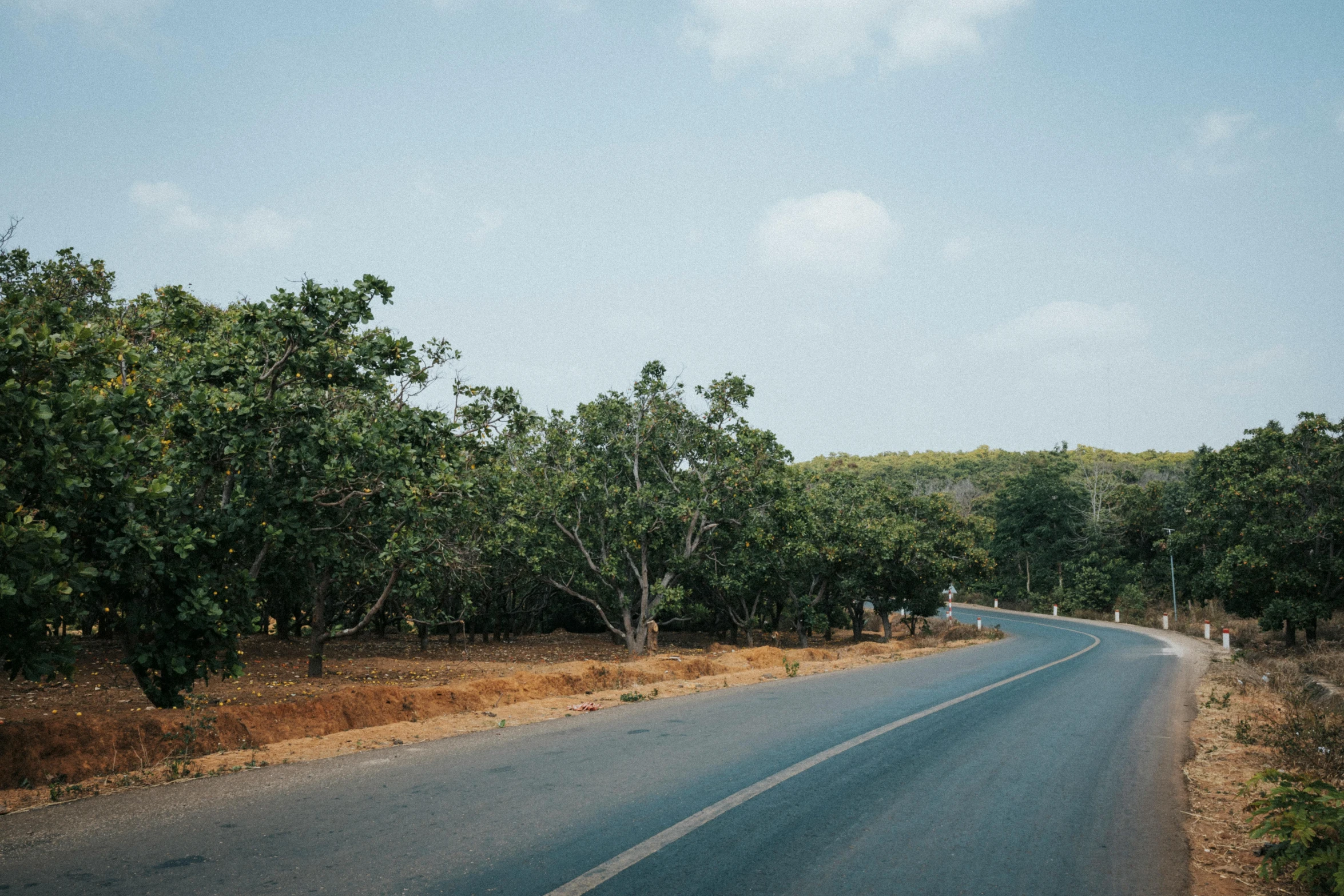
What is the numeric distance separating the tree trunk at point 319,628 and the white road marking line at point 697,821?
12.2m

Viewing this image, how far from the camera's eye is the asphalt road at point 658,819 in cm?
444

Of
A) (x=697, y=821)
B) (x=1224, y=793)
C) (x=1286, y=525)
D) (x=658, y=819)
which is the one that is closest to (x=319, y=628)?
(x=658, y=819)

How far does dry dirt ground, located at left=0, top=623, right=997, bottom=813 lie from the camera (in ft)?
22.9

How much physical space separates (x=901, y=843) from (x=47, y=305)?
8.09 m

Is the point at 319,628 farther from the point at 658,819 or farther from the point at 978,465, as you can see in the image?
the point at 978,465

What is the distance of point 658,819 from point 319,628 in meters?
14.5

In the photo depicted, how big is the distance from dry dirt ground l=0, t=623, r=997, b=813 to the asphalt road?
0.87 metres

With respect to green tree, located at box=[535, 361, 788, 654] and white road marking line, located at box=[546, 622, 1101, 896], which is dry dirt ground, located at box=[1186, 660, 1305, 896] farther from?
green tree, located at box=[535, 361, 788, 654]

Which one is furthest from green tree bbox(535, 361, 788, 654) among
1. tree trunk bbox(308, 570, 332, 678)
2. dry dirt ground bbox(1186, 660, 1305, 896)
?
dry dirt ground bbox(1186, 660, 1305, 896)

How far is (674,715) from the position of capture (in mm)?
9883

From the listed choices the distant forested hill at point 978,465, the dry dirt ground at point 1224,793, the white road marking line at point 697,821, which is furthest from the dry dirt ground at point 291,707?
the distant forested hill at point 978,465

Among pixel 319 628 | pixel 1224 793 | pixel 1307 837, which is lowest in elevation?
pixel 1224 793

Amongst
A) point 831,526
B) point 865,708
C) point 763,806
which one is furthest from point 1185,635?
point 763,806

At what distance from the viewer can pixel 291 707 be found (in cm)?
933
